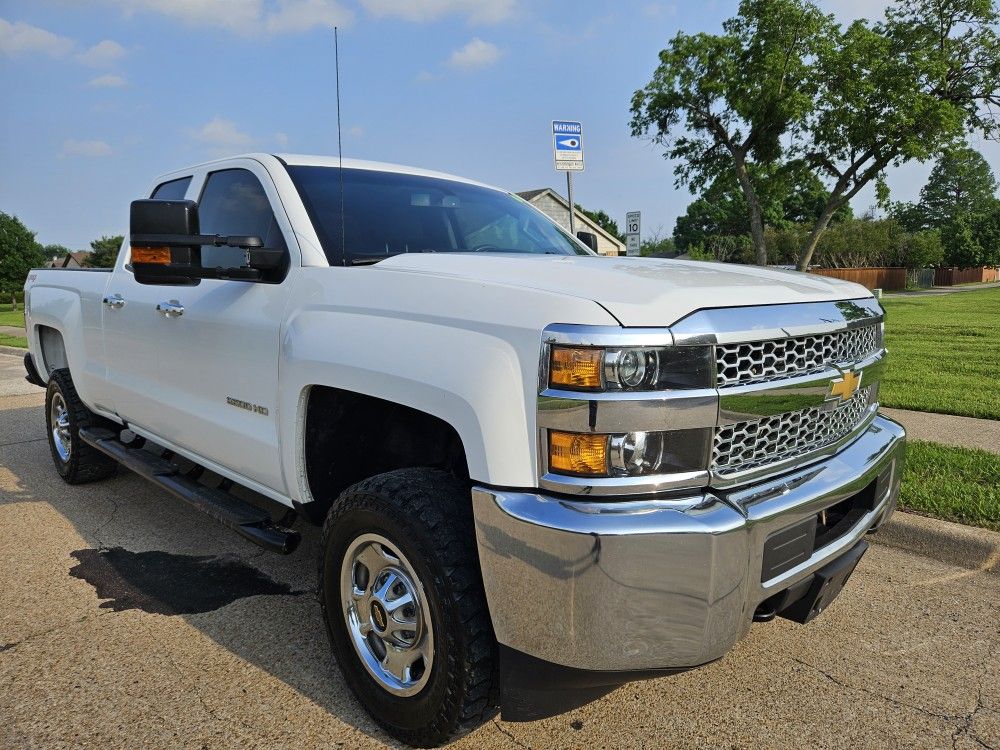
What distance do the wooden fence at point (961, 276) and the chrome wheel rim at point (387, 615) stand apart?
67.5 metres

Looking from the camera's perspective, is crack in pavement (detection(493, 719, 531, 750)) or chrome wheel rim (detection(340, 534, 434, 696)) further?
crack in pavement (detection(493, 719, 531, 750))

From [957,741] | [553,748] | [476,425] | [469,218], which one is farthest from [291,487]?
[957,741]

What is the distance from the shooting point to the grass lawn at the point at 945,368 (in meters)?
6.56

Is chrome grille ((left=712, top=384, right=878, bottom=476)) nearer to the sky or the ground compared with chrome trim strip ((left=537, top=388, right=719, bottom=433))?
nearer to the ground

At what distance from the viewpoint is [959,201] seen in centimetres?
10806

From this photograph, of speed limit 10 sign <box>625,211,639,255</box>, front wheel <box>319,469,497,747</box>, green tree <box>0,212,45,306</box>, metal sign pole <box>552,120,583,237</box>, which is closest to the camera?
front wheel <box>319,469,497,747</box>

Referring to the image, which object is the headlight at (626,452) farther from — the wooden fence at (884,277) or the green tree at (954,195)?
the green tree at (954,195)

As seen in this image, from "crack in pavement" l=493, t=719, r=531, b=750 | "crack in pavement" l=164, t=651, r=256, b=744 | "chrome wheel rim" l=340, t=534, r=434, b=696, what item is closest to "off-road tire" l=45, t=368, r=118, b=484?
"crack in pavement" l=164, t=651, r=256, b=744

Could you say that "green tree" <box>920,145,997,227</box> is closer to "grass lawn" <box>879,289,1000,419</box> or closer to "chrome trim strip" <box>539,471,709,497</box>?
"grass lawn" <box>879,289,1000,419</box>

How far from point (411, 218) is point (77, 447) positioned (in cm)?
313

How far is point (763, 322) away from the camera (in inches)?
80.4

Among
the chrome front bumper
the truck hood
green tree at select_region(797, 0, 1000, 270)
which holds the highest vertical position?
green tree at select_region(797, 0, 1000, 270)

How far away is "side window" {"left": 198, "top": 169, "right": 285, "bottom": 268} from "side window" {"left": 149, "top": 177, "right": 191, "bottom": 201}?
0.86ft

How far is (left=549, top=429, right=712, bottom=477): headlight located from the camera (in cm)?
184
